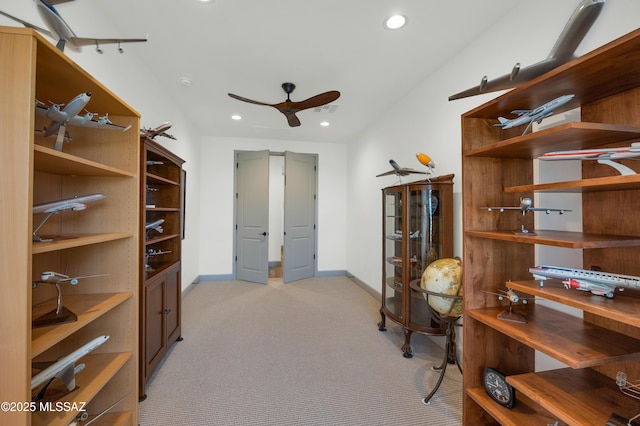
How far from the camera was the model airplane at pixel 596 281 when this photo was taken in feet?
3.16

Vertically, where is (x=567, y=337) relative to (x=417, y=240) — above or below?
below

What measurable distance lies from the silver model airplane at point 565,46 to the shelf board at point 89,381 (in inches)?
95.0

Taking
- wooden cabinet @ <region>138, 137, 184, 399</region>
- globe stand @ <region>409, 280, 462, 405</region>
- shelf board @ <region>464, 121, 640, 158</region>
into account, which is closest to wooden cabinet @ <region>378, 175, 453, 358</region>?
globe stand @ <region>409, 280, 462, 405</region>

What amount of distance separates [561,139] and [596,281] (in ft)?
2.02

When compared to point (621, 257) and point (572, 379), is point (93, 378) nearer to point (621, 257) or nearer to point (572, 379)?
point (572, 379)

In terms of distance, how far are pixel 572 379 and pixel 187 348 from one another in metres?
2.85

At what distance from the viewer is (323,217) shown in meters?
5.21

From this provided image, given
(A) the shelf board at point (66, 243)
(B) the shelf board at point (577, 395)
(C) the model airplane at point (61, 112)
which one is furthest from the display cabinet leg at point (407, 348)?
(C) the model airplane at point (61, 112)

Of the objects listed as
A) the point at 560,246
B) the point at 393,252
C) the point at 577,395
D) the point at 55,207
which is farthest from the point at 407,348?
the point at 55,207

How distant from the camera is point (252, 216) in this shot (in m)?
4.75

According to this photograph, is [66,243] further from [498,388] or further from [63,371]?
[498,388]

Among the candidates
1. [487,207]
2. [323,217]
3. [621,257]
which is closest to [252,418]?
[487,207]

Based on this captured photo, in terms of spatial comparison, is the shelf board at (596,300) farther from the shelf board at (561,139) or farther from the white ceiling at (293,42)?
the white ceiling at (293,42)

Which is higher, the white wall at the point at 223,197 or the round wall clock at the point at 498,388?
the white wall at the point at 223,197
